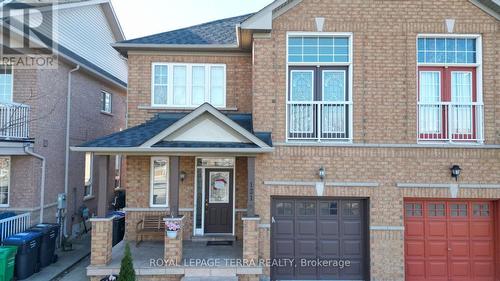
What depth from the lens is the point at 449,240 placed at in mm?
8680

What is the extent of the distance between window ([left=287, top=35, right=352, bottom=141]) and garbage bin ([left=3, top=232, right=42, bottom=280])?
7.40 meters

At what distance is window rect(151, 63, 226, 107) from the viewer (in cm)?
1066

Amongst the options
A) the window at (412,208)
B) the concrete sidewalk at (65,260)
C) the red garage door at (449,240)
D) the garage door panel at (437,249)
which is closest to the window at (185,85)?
the concrete sidewalk at (65,260)

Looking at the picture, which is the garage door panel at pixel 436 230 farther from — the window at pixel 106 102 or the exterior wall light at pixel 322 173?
the window at pixel 106 102

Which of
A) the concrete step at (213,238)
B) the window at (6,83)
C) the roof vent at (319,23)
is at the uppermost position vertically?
the roof vent at (319,23)

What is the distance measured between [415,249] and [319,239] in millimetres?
2501

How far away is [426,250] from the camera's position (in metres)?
8.69

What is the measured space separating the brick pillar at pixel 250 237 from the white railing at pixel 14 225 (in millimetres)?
6769

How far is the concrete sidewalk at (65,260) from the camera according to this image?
883 centimetres

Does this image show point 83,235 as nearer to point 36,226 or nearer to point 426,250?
point 36,226

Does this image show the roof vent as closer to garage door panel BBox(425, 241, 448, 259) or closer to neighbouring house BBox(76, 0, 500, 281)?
neighbouring house BBox(76, 0, 500, 281)

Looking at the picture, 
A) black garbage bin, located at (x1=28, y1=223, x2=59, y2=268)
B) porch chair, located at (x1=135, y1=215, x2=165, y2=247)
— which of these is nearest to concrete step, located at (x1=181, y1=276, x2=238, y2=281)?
porch chair, located at (x1=135, y1=215, x2=165, y2=247)

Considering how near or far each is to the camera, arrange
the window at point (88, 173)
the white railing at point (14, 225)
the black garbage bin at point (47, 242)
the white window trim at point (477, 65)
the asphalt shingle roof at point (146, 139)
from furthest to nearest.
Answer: the window at point (88, 173), the black garbage bin at point (47, 242), the white railing at point (14, 225), the white window trim at point (477, 65), the asphalt shingle roof at point (146, 139)

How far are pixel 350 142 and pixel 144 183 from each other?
6.27 m
